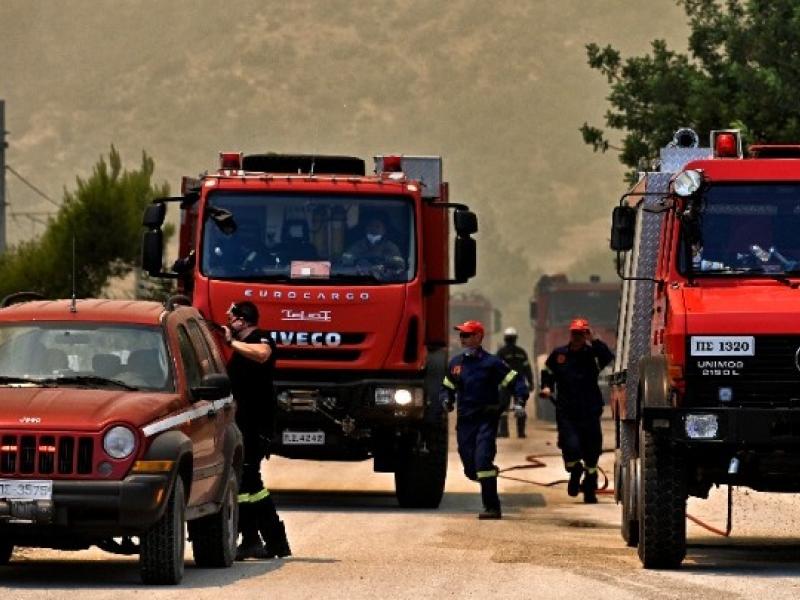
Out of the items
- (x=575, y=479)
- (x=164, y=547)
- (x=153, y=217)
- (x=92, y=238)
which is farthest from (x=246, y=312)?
(x=92, y=238)

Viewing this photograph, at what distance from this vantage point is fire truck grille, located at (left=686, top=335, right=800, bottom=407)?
14.4 m

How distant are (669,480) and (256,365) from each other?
293 centimetres

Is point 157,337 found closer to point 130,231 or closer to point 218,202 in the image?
point 218,202

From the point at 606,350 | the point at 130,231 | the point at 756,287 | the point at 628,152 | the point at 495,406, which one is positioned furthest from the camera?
the point at 130,231

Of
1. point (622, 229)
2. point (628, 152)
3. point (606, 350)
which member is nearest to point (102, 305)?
point (622, 229)

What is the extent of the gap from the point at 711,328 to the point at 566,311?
3700 cm

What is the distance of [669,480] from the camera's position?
14.7m

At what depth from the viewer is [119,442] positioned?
12.9 meters

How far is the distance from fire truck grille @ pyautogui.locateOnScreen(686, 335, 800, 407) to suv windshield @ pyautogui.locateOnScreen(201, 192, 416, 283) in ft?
23.0

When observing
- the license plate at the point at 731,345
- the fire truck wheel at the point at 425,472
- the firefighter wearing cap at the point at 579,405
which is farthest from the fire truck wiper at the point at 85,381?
the firefighter wearing cap at the point at 579,405

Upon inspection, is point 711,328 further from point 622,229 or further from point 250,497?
point 250,497

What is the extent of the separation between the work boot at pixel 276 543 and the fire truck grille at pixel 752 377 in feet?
9.89

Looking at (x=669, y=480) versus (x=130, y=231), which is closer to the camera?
(x=669, y=480)

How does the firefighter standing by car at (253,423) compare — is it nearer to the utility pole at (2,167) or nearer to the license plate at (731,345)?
the license plate at (731,345)
